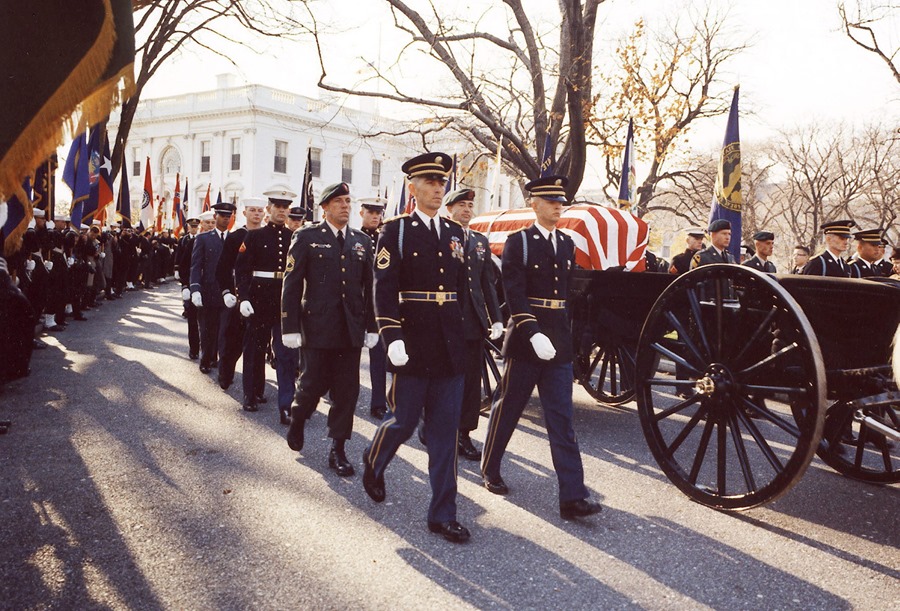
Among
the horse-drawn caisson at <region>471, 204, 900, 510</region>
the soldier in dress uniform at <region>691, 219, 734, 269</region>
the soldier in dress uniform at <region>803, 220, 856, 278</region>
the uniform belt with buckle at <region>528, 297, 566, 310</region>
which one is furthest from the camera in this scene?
the soldier in dress uniform at <region>691, 219, 734, 269</region>

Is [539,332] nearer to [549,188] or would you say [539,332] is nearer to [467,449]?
[549,188]

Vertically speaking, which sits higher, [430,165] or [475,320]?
[430,165]

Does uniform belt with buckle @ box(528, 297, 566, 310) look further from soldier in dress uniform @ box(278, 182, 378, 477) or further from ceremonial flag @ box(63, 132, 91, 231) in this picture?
ceremonial flag @ box(63, 132, 91, 231)

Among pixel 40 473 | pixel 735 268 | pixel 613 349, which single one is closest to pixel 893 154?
pixel 613 349

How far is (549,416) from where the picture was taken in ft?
13.3

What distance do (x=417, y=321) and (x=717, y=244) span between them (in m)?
5.23

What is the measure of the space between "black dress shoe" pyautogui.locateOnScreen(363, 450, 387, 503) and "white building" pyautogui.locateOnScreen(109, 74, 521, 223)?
40.5 meters

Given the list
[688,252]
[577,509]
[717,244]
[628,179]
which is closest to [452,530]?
[577,509]

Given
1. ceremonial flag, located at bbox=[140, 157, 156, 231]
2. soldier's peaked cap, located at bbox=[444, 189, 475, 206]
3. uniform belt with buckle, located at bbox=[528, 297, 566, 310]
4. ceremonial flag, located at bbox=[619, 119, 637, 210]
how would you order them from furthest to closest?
ceremonial flag, located at bbox=[140, 157, 156, 231] → ceremonial flag, located at bbox=[619, 119, 637, 210] → soldier's peaked cap, located at bbox=[444, 189, 475, 206] → uniform belt with buckle, located at bbox=[528, 297, 566, 310]

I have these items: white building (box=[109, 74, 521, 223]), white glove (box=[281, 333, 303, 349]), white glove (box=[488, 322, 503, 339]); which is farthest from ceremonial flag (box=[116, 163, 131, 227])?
white building (box=[109, 74, 521, 223])

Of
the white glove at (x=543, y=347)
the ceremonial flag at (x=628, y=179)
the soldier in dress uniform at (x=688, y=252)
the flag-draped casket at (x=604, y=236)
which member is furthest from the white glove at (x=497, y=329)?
the ceremonial flag at (x=628, y=179)

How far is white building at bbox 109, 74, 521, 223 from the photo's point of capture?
44.5 meters

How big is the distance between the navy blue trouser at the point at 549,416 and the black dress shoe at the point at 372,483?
75cm

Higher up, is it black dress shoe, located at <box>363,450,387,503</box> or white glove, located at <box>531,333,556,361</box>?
white glove, located at <box>531,333,556,361</box>
